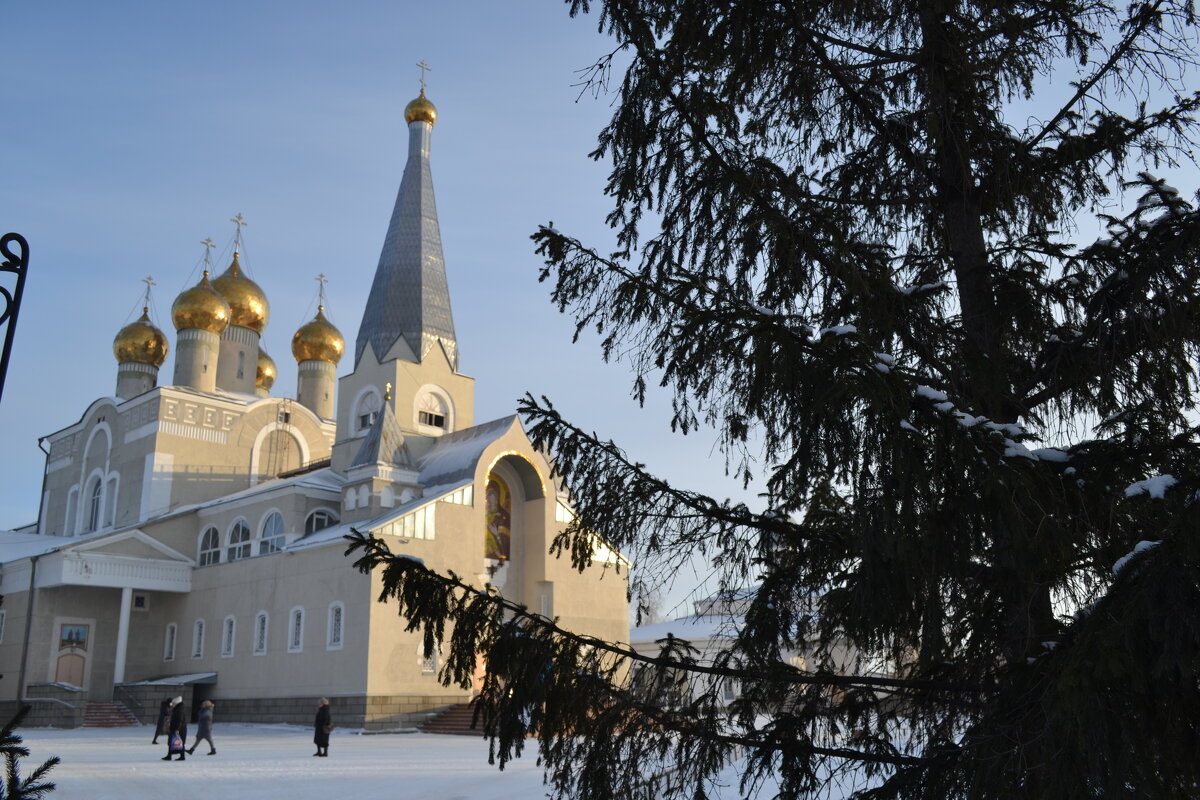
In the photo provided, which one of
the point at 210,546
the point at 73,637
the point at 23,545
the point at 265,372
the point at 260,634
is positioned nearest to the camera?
the point at 260,634

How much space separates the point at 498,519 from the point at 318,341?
16.8 metres

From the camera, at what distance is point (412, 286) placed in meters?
35.5

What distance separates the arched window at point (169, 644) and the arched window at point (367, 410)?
28.9ft

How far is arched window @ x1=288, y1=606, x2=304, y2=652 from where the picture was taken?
91.8 feet

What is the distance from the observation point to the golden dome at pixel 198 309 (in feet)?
127

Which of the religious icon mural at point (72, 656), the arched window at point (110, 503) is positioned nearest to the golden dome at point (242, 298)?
the arched window at point (110, 503)

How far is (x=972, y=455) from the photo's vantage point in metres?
3.81

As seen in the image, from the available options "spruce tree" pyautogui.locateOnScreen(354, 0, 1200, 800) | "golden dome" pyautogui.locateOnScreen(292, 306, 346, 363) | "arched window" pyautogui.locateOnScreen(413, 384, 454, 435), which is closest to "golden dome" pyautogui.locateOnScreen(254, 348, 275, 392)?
"golden dome" pyautogui.locateOnScreen(292, 306, 346, 363)

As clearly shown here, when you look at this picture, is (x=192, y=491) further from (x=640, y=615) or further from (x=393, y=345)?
(x=640, y=615)

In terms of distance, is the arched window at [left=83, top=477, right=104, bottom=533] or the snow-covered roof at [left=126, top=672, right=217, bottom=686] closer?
the snow-covered roof at [left=126, top=672, right=217, bottom=686]

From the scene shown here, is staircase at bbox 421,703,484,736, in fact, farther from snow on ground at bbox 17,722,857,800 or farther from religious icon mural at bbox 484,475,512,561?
religious icon mural at bbox 484,475,512,561

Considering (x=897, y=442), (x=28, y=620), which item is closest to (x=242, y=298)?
(x=28, y=620)

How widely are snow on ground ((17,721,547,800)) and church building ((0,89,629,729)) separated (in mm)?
4589

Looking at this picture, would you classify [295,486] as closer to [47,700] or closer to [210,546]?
[210,546]
